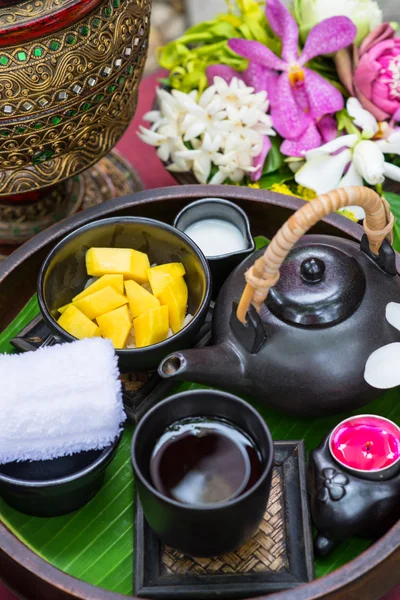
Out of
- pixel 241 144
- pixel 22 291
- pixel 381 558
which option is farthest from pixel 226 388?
pixel 241 144

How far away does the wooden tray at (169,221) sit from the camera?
719mm

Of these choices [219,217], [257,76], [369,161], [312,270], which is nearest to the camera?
[312,270]

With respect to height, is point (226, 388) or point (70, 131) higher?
point (70, 131)

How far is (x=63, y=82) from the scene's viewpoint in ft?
3.01

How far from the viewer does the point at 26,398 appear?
76 cm

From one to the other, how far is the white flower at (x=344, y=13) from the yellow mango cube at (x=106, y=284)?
0.62 metres

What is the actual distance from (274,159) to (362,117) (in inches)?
5.9

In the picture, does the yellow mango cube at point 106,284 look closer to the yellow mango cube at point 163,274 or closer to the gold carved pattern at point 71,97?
the yellow mango cube at point 163,274

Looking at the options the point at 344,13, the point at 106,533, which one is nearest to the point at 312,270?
the point at 106,533

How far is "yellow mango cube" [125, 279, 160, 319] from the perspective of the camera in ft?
2.90

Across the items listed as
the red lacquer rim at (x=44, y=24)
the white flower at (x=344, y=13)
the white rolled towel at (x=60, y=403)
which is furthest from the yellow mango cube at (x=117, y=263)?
the white flower at (x=344, y=13)

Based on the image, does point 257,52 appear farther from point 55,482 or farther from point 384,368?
point 55,482

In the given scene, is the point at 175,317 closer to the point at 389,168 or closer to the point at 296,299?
the point at 296,299

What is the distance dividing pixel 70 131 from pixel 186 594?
571 millimetres
